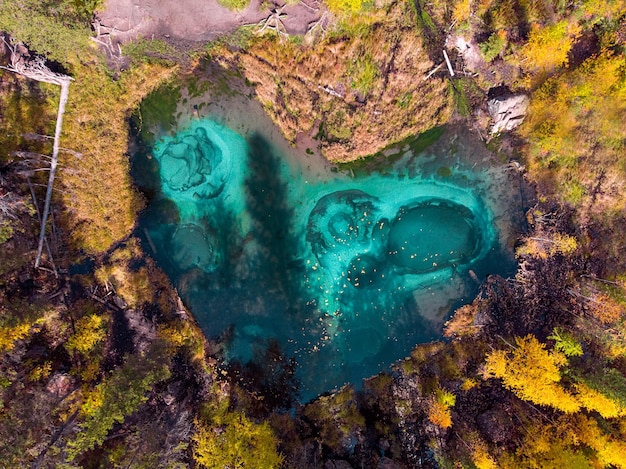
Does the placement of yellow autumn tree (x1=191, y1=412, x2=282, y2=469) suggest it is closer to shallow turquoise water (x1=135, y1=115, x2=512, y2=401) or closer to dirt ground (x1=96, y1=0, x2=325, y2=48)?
shallow turquoise water (x1=135, y1=115, x2=512, y2=401)

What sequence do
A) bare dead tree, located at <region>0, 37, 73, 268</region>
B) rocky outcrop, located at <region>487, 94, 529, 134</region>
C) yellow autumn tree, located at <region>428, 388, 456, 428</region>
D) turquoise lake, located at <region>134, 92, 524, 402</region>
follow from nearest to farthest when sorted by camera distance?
bare dead tree, located at <region>0, 37, 73, 268</region>, rocky outcrop, located at <region>487, 94, 529, 134</region>, yellow autumn tree, located at <region>428, 388, 456, 428</region>, turquoise lake, located at <region>134, 92, 524, 402</region>

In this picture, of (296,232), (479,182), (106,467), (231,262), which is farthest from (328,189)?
(106,467)

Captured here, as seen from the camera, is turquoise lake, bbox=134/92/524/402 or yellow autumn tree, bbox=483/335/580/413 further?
turquoise lake, bbox=134/92/524/402

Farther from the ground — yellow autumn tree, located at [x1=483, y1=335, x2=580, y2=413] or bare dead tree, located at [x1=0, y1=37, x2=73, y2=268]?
bare dead tree, located at [x1=0, y1=37, x2=73, y2=268]

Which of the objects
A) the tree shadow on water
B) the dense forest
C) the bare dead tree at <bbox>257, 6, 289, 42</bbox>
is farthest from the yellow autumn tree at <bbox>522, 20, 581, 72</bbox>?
the tree shadow on water

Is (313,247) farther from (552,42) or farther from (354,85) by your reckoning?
(552,42)

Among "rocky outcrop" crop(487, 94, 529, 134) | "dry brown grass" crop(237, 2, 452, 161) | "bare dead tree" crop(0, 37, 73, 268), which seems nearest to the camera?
"bare dead tree" crop(0, 37, 73, 268)

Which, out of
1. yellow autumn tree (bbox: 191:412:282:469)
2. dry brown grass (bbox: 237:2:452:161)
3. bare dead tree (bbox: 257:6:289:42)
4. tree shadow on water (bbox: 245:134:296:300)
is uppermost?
bare dead tree (bbox: 257:6:289:42)
